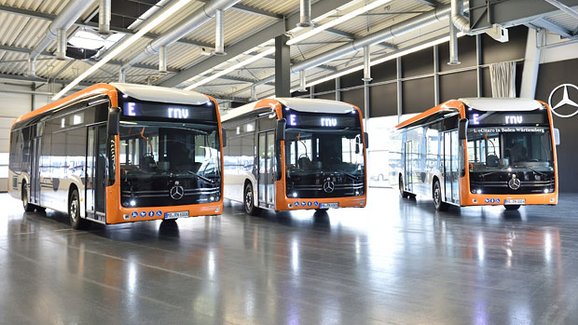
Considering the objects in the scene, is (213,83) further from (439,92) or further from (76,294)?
(76,294)

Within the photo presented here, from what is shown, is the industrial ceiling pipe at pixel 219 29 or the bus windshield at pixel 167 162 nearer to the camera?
the bus windshield at pixel 167 162

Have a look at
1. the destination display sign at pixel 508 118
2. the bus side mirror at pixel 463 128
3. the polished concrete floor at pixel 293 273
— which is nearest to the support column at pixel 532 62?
the destination display sign at pixel 508 118

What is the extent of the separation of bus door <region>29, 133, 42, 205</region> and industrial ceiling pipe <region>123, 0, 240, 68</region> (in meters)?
5.41

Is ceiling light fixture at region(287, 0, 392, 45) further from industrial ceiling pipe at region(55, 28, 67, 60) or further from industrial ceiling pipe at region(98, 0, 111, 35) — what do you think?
industrial ceiling pipe at region(55, 28, 67, 60)

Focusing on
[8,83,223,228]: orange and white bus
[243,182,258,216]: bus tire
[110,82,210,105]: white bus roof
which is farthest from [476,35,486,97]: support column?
[110,82,210,105]: white bus roof

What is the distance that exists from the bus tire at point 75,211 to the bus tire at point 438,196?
877 cm

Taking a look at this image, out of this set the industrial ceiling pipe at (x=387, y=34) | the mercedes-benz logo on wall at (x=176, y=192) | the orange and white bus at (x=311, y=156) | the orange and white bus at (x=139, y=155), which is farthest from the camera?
the industrial ceiling pipe at (x=387, y=34)

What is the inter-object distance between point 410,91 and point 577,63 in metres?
7.46

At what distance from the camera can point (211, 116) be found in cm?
944

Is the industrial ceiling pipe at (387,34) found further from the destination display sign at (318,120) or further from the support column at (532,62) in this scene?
the destination display sign at (318,120)

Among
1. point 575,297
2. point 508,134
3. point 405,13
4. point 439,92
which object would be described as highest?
point 405,13

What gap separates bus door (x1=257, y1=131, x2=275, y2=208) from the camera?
11359 millimetres

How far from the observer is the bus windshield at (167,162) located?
8469mm

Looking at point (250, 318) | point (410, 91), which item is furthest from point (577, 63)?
point (250, 318)
